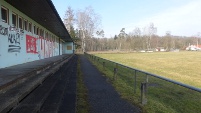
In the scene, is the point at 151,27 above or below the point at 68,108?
above

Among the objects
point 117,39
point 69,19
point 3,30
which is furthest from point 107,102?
point 117,39

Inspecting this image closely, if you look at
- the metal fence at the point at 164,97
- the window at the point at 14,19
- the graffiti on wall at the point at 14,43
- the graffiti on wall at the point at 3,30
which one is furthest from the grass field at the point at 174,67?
the window at the point at 14,19

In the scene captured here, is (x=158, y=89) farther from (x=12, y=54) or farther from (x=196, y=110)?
(x=12, y=54)

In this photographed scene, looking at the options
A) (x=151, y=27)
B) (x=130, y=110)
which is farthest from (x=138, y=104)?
(x=151, y=27)

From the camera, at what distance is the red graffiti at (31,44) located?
51.5 ft

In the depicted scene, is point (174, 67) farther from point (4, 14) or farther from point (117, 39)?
point (117, 39)

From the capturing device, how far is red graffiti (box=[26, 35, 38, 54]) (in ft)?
51.5

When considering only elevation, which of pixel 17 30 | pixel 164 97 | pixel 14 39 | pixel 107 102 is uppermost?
pixel 17 30

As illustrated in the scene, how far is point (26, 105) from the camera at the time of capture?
491 centimetres

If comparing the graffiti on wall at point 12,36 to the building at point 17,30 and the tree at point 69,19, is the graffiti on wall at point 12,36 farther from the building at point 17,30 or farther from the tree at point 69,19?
the tree at point 69,19

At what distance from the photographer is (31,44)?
16844 mm

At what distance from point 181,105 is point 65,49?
155 feet

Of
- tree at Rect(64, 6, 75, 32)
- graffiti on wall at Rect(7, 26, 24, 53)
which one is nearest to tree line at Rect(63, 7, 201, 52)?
tree at Rect(64, 6, 75, 32)

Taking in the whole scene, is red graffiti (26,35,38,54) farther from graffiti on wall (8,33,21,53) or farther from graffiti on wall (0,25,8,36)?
graffiti on wall (0,25,8,36)
